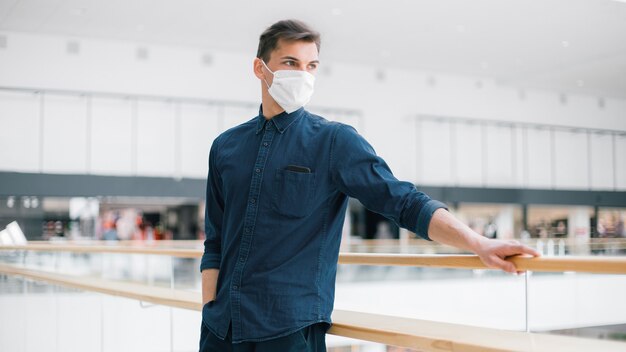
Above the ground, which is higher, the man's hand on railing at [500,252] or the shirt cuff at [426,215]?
the shirt cuff at [426,215]

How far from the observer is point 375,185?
212 centimetres

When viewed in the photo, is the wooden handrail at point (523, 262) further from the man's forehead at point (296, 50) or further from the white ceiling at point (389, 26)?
the white ceiling at point (389, 26)

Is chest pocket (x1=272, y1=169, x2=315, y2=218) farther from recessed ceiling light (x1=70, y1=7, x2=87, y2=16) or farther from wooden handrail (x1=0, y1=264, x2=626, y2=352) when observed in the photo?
recessed ceiling light (x1=70, y1=7, x2=87, y2=16)

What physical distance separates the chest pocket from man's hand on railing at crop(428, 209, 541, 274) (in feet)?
1.30

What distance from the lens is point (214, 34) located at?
76.0 ft

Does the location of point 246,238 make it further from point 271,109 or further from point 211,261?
point 271,109

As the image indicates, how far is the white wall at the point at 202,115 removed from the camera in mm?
22516

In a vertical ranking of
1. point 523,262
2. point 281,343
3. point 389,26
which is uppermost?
point 389,26

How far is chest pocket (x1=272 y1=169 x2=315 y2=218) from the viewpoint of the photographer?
2.21 metres

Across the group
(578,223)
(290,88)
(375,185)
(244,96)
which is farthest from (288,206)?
(578,223)

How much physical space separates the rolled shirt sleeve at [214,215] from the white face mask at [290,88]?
0.95 ft

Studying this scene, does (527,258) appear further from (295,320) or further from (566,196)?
(566,196)

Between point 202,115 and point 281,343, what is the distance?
2307cm

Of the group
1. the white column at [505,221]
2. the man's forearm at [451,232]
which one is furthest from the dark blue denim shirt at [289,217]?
the white column at [505,221]
